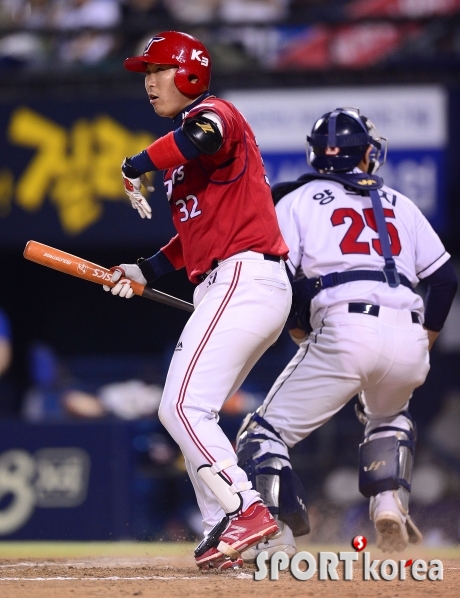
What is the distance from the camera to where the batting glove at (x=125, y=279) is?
14.6 ft

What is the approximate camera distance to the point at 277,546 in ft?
14.9

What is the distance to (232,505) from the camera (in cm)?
387

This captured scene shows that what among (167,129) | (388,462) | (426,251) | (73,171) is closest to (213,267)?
(426,251)

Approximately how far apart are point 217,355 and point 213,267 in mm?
403

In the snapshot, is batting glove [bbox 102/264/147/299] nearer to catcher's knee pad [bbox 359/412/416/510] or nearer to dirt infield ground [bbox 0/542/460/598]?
dirt infield ground [bbox 0/542/460/598]

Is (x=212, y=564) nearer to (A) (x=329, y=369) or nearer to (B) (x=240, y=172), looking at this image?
(A) (x=329, y=369)

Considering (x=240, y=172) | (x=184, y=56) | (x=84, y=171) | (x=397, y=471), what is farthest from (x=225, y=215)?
(x=84, y=171)

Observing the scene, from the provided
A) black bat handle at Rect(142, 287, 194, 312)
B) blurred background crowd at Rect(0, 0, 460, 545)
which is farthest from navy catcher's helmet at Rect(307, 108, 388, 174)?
blurred background crowd at Rect(0, 0, 460, 545)

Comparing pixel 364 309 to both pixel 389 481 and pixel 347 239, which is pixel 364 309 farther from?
pixel 389 481

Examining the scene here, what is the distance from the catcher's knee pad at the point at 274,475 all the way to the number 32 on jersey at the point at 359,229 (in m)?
0.86

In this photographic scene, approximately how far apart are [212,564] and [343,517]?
160 inches

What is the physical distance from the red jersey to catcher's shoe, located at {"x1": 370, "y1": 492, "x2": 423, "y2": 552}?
4.35ft

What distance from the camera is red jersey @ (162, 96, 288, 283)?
4.08 m

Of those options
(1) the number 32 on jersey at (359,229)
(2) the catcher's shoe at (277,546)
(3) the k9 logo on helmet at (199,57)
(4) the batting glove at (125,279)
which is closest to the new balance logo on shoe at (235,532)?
(2) the catcher's shoe at (277,546)
